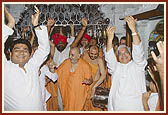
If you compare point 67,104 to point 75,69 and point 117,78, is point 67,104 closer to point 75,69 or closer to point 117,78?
point 75,69

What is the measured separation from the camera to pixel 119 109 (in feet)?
8.63

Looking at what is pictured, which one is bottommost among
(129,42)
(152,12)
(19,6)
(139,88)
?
(139,88)

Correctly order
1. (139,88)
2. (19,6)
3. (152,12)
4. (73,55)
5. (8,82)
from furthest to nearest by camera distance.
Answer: (19,6) < (73,55) < (152,12) < (139,88) < (8,82)

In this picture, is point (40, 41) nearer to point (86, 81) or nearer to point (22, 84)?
point (22, 84)

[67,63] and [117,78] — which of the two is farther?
[67,63]

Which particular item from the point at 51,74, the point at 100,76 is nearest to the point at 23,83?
A: the point at 51,74

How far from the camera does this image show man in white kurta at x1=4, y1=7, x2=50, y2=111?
2.38 meters

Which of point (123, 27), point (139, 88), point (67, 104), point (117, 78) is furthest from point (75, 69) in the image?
point (123, 27)

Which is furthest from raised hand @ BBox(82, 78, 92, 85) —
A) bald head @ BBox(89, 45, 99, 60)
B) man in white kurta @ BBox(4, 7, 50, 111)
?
man in white kurta @ BBox(4, 7, 50, 111)

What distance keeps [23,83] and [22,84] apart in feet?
0.05

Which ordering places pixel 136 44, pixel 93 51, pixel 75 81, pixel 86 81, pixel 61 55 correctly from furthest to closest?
1. pixel 61 55
2. pixel 93 51
3. pixel 75 81
4. pixel 86 81
5. pixel 136 44

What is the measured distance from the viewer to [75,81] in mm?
3529

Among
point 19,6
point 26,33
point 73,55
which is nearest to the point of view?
point 73,55

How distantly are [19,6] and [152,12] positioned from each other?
11.2ft
